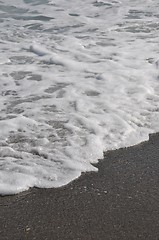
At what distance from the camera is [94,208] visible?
8.82 ft

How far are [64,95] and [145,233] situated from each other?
2670 millimetres

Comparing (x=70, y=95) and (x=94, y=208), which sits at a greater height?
(x=94, y=208)

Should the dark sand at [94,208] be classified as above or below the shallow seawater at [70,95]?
above

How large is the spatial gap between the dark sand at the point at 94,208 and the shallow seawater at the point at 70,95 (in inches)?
6.2

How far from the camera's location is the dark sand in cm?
245

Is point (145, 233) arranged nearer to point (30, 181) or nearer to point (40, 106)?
point (30, 181)

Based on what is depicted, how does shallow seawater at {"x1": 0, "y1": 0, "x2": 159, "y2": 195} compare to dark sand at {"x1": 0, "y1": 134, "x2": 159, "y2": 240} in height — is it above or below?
below

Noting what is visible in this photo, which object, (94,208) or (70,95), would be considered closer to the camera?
(94,208)

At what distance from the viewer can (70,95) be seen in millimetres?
4809

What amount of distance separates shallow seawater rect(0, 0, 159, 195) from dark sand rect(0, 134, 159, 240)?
6.2 inches

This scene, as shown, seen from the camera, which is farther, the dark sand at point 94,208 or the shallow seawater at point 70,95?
the shallow seawater at point 70,95

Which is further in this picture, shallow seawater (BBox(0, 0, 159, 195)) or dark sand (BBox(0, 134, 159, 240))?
shallow seawater (BBox(0, 0, 159, 195))

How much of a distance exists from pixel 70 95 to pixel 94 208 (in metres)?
2.32

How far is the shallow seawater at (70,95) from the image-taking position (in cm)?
335
